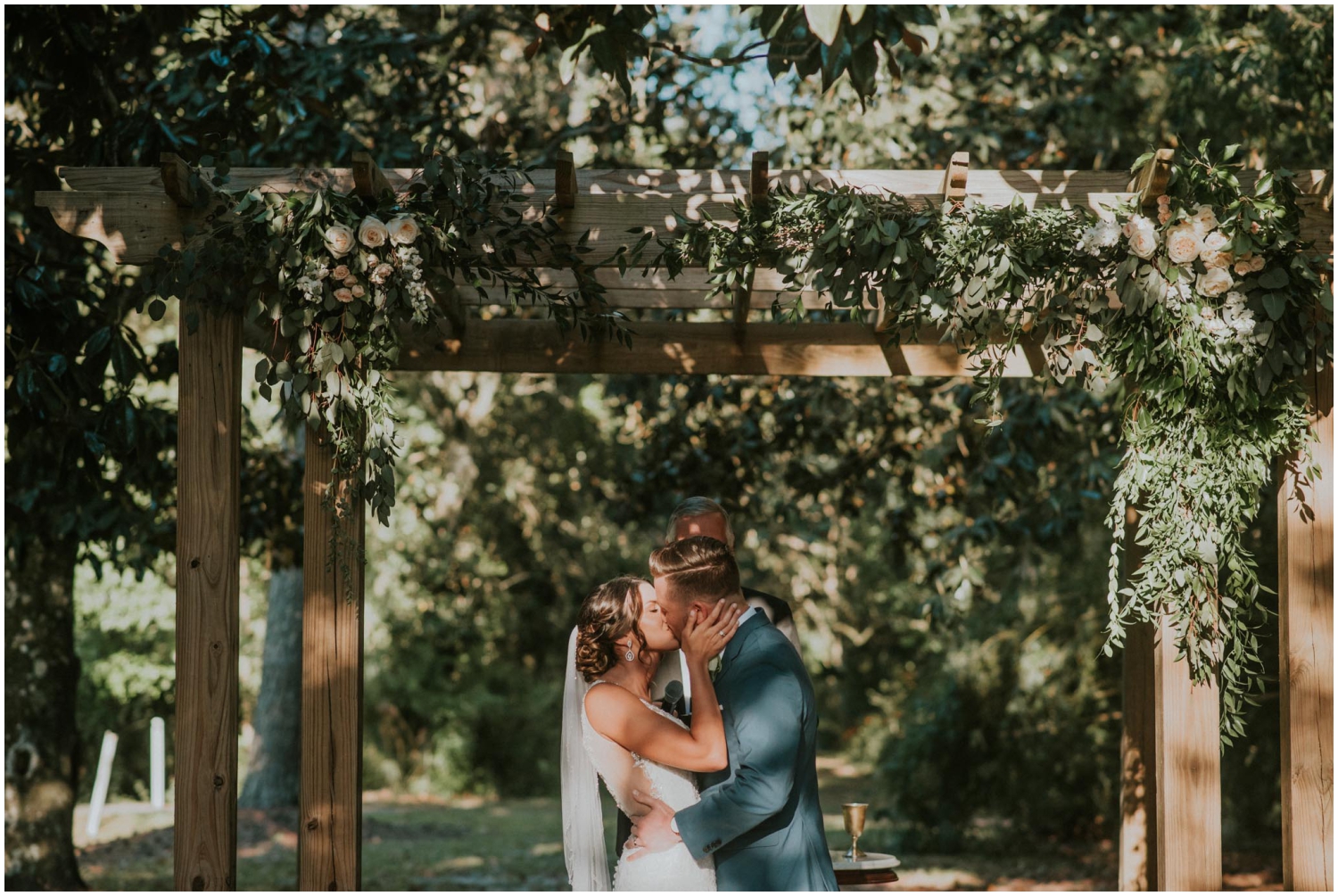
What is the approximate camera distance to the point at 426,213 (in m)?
3.77

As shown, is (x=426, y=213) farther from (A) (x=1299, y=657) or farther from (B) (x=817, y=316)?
(B) (x=817, y=316)

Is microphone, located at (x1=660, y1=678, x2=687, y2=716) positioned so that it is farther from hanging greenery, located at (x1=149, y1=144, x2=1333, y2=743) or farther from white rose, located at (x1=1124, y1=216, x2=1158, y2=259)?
white rose, located at (x1=1124, y1=216, x2=1158, y2=259)

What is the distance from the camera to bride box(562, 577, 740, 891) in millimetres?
3197

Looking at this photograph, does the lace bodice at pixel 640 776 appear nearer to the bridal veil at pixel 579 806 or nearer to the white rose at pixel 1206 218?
the bridal veil at pixel 579 806

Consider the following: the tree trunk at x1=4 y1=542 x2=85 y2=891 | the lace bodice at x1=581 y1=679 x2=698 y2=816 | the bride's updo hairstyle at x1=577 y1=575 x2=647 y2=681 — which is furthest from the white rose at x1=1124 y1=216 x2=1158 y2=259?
the tree trunk at x1=4 y1=542 x2=85 y2=891

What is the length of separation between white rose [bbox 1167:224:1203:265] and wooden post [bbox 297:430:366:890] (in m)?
2.59

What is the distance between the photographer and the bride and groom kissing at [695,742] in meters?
3.09

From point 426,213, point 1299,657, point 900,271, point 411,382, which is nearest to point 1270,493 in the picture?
point 1299,657

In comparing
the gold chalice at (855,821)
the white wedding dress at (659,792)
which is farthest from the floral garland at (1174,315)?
the white wedding dress at (659,792)

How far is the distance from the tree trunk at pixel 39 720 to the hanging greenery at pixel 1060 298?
4.12 meters

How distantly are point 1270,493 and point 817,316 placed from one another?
3393mm

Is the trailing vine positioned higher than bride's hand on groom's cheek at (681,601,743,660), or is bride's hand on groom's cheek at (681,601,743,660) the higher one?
the trailing vine

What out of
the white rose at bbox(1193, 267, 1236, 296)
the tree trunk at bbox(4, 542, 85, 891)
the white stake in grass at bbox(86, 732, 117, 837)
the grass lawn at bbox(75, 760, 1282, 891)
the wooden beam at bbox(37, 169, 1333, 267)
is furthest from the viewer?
the white stake in grass at bbox(86, 732, 117, 837)

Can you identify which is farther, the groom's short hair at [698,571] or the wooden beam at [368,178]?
the wooden beam at [368,178]
